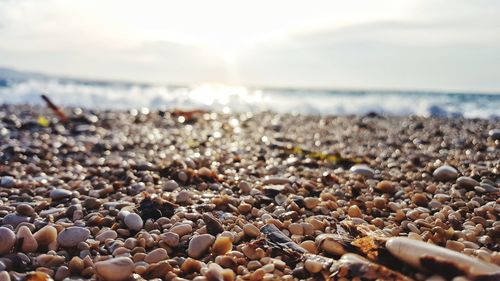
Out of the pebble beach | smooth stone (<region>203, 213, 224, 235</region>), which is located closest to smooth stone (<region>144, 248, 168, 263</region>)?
the pebble beach

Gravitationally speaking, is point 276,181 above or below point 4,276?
above

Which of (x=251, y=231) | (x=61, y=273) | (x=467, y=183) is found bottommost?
(x=61, y=273)

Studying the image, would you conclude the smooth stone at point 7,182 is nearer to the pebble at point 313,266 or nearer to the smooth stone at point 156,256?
the smooth stone at point 156,256

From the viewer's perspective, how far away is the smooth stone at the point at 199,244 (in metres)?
2.27

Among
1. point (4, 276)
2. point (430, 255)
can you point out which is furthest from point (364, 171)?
point (4, 276)

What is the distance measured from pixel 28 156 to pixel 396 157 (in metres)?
3.89

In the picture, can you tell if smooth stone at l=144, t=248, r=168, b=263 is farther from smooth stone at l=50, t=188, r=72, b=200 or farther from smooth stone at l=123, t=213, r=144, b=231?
smooth stone at l=50, t=188, r=72, b=200

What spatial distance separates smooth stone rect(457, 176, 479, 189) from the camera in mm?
3480

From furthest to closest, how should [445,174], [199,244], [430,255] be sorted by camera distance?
[445,174] → [199,244] → [430,255]

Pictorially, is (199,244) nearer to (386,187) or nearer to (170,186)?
(170,186)

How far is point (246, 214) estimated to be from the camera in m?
2.88

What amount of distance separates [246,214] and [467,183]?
173 centimetres

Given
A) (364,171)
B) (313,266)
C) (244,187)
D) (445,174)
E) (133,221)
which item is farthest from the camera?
(364,171)

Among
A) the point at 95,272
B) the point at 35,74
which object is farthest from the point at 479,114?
the point at 35,74
